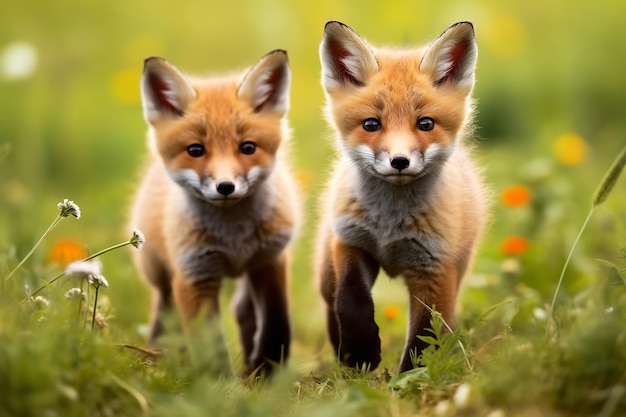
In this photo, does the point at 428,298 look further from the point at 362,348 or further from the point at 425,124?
the point at 425,124

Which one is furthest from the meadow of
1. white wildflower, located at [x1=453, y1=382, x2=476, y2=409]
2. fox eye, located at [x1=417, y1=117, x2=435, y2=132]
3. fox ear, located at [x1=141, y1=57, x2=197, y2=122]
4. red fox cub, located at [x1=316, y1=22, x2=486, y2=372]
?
fox ear, located at [x1=141, y1=57, x2=197, y2=122]

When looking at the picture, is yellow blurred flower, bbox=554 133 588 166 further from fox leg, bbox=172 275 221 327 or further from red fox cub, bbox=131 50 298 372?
fox leg, bbox=172 275 221 327

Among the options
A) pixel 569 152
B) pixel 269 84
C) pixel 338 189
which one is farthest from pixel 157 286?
pixel 569 152

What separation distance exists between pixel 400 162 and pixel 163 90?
147 centimetres

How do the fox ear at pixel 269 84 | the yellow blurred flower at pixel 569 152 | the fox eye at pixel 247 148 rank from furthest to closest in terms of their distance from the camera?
the yellow blurred flower at pixel 569 152, the fox ear at pixel 269 84, the fox eye at pixel 247 148

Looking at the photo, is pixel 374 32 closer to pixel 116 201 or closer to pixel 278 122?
pixel 116 201

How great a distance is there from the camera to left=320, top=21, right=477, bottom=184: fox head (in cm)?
334

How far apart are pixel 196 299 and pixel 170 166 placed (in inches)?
26.8

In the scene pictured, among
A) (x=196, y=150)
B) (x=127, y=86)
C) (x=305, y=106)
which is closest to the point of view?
(x=196, y=150)

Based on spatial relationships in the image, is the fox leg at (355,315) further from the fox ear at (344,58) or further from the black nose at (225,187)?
the fox ear at (344,58)

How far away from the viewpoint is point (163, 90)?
13.6 feet

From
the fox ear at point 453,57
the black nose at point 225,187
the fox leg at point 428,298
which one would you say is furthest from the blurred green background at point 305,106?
the fox ear at point 453,57

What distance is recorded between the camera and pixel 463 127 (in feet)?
11.8

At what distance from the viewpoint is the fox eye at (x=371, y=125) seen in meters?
→ 3.42
